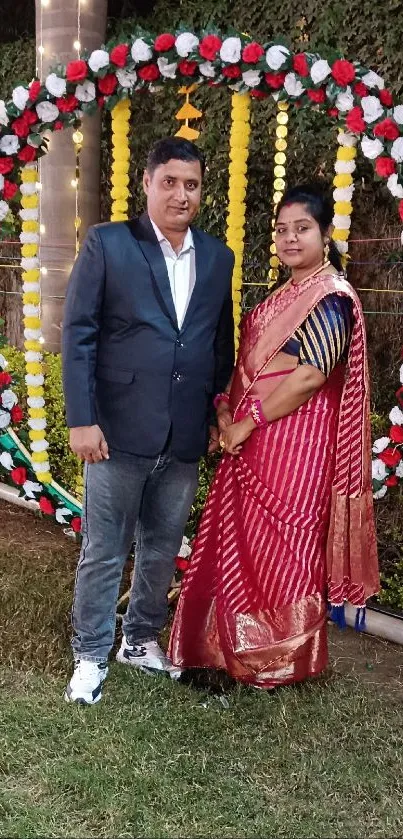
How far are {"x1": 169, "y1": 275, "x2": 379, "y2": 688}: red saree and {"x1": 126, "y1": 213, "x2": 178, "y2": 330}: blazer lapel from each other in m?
0.36

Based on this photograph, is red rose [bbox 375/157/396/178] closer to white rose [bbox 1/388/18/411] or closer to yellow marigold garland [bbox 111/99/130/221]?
yellow marigold garland [bbox 111/99/130/221]

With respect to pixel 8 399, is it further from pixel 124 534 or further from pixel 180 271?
pixel 180 271

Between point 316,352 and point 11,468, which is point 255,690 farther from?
point 11,468

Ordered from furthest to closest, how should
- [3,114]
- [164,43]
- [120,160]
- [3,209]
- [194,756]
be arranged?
[3,209] → [120,160] → [3,114] → [164,43] → [194,756]

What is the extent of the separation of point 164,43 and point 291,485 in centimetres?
180

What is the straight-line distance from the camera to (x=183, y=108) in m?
3.22

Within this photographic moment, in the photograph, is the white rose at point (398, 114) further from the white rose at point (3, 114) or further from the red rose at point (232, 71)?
the white rose at point (3, 114)

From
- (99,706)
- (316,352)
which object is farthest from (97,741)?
(316,352)

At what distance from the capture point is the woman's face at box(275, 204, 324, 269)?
2578 millimetres

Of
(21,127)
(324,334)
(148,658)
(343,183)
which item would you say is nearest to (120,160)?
(21,127)

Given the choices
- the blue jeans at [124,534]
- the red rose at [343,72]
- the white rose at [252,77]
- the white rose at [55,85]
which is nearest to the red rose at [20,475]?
the blue jeans at [124,534]

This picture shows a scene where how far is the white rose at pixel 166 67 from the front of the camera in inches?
121

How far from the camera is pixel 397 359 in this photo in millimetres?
4230

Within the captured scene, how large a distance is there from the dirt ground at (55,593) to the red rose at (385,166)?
80.2 inches
